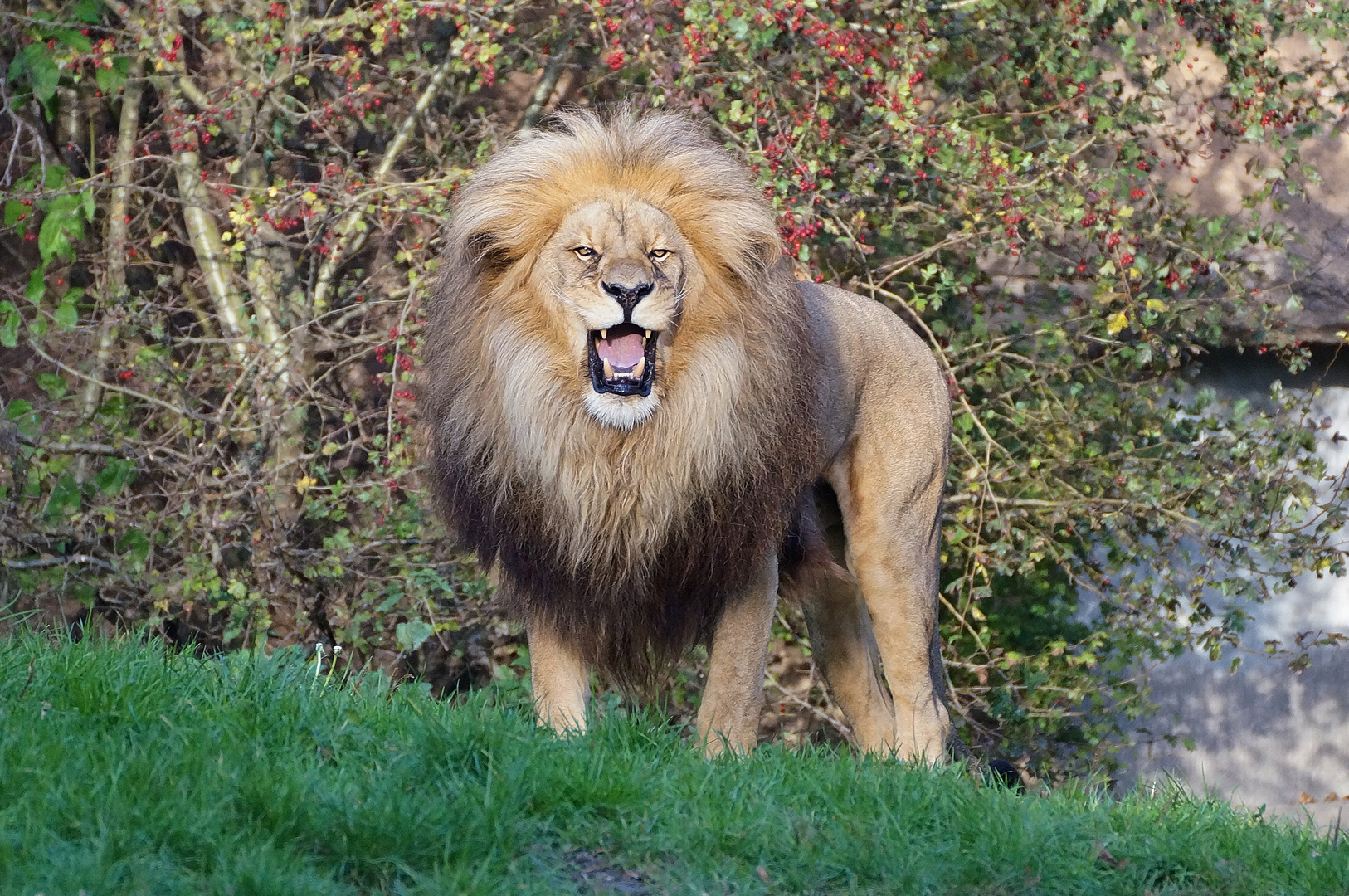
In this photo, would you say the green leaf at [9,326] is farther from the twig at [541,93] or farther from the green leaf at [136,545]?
the twig at [541,93]

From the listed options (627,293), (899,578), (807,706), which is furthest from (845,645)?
(627,293)

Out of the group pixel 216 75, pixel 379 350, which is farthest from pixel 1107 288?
pixel 216 75

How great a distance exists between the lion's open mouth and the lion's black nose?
0.07 metres

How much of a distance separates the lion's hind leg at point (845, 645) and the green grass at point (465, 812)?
51.1 inches

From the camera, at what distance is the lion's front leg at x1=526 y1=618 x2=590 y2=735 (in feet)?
13.3

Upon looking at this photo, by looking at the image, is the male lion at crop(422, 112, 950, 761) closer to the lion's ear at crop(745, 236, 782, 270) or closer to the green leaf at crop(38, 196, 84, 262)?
the lion's ear at crop(745, 236, 782, 270)

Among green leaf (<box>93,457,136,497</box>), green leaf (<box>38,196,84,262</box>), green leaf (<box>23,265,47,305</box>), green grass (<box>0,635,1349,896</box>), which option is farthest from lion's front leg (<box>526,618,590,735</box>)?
green leaf (<box>23,265,47,305</box>)

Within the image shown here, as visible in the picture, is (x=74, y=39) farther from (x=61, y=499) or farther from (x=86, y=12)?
(x=61, y=499)

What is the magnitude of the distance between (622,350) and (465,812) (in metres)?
1.40

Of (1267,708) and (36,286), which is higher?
(36,286)

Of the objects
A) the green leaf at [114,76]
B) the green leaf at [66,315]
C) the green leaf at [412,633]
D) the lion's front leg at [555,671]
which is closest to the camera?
the lion's front leg at [555,671]

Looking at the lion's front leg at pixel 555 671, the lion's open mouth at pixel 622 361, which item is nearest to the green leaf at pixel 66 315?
the lion's front leg at pixel 555 671

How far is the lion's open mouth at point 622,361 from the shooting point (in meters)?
3.73

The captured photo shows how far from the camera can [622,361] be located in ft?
12.3
